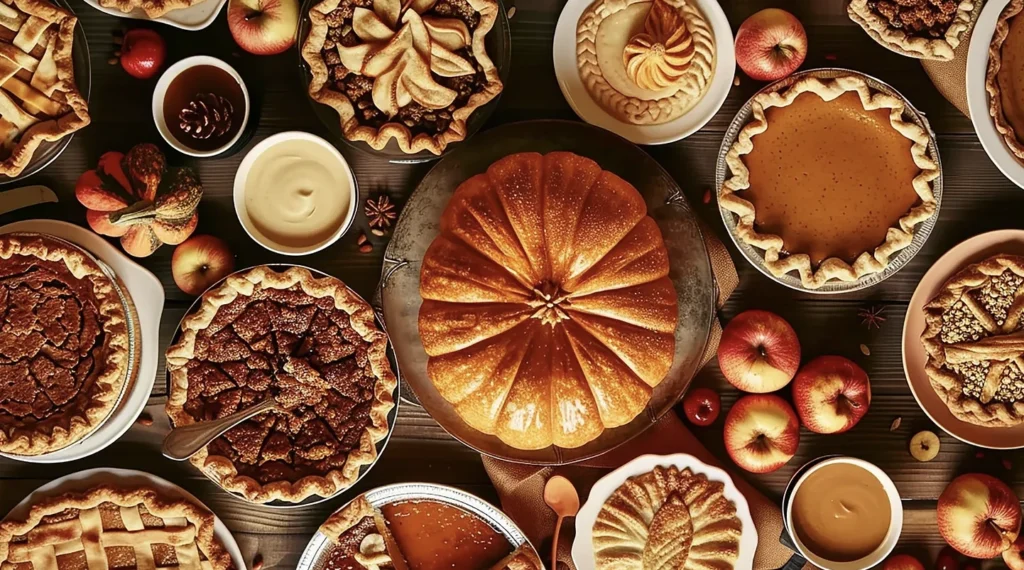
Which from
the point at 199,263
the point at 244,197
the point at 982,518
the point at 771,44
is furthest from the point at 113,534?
the point at 982,518

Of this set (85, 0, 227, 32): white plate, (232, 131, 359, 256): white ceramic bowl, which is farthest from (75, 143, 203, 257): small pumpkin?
(85, 0, 227, 32): white plate

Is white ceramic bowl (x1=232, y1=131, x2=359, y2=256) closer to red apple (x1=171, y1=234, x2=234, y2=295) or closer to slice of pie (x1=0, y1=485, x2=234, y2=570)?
red apple (x1=171, y1=234, x2=234, y2=295)

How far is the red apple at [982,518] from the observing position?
9.53 ft

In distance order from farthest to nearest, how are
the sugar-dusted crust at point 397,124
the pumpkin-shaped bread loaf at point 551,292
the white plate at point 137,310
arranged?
the white plate at point 137,310
the sugar-dusted crust at point 397,124
the pumpkin-shaped bread loaf at point 551,292

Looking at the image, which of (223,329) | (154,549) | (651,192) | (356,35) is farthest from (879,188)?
(154,549)

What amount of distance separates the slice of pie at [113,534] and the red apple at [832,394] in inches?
96.3

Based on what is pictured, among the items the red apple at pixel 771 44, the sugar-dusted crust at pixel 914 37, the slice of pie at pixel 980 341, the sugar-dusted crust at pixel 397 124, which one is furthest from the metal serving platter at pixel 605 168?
the sugar-dusted crust at pixel 914 37

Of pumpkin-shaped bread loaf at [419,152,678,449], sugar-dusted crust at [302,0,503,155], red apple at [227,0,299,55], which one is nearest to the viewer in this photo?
pumpkin-shaped bread loaf at [419,152,678,449]

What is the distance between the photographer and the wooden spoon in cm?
303

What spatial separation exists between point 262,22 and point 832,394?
2.68 metres

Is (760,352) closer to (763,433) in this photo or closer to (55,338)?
(763,433)

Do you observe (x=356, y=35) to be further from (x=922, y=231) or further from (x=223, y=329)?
(x=922, y=231)

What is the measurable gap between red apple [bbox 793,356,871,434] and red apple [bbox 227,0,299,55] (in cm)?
249

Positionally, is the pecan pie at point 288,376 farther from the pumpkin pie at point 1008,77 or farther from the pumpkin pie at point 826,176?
the pumpkin pie at point 1008,77
